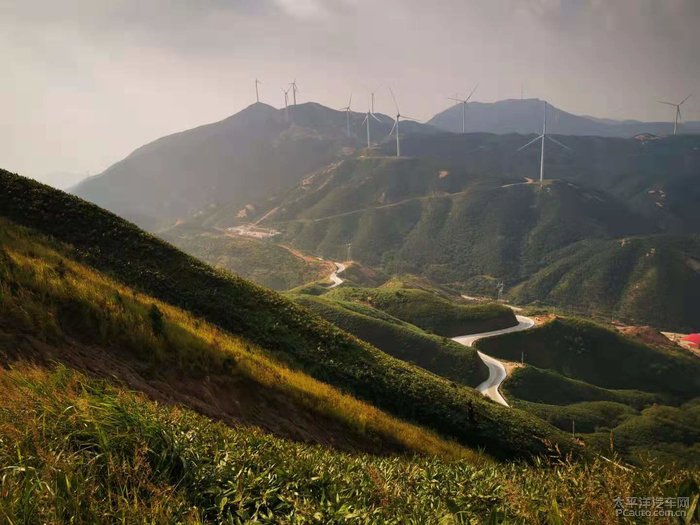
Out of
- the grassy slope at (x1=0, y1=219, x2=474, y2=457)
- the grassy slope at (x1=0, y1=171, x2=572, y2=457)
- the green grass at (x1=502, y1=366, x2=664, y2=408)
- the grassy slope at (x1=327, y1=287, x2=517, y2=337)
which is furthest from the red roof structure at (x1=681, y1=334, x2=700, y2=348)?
the grassy slope at (x1=0, y1=219, x2=474, y2=457)

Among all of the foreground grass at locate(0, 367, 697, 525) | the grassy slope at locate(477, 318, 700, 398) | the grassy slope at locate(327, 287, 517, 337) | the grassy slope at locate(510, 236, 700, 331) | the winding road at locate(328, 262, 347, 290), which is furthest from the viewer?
the grassy slope at locate(510, 236, 700, 331)

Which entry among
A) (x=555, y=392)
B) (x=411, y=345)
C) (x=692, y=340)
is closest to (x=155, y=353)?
(x=411, y=345)

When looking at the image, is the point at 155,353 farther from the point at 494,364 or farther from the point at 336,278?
the point at 336,278

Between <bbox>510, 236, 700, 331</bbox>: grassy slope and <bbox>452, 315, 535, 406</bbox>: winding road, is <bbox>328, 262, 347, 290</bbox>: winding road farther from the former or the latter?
<bbox>510, 236, 700, 331</bbox>: grassy slope

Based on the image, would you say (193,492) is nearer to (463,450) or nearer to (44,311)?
(44,311)

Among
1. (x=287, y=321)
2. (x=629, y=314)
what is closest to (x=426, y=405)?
(x=287, y=321)

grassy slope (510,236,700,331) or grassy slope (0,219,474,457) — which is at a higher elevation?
grassy slope (0,219,474,457)

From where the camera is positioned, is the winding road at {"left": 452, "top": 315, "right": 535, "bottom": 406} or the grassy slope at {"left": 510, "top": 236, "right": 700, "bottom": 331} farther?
the grassy slope at {"left": 510, "top": 236, "right": 700, "bottom": 331}

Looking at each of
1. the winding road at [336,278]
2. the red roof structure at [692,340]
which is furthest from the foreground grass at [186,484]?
the red roof structure at [692,340]
